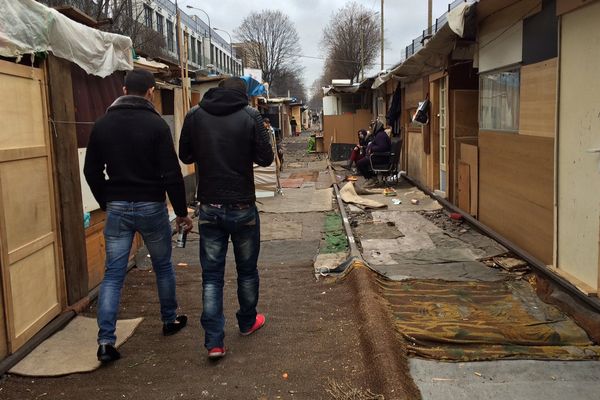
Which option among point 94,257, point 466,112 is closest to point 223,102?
point 94,257

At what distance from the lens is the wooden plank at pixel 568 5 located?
474cm

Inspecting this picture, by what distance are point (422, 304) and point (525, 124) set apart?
250 cm

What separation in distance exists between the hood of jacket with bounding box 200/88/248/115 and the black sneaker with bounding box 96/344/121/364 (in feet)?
5.92

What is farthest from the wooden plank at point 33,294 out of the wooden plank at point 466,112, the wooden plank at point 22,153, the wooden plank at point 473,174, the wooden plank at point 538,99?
the wooden plank at point 466,112

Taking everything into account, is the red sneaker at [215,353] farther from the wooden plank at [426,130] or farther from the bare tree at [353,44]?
the bare tree at [353,44]

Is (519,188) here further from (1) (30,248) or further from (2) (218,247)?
(1) (30,248)

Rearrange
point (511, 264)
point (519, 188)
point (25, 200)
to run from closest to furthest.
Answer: point (25, 200) → point (511, 264) → point (519, 188)

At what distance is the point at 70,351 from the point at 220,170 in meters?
1.75

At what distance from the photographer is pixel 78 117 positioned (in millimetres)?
5434

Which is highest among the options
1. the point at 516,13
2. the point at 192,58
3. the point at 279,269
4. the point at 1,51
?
the point at 192,58

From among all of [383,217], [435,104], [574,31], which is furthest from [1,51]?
[435,104]

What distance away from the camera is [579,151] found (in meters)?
4.95

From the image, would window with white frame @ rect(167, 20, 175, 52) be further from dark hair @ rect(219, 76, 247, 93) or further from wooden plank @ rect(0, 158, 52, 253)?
dark hair @ rect(219, 76, 247, 93)

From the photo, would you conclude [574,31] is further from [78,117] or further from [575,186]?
[78,117]
